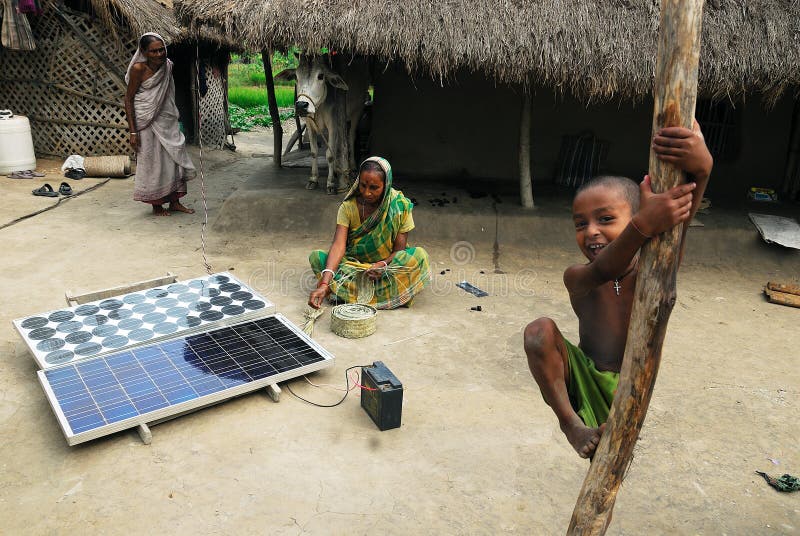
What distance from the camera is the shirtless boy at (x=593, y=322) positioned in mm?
1974

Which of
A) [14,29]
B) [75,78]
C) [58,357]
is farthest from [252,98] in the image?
[58,357]

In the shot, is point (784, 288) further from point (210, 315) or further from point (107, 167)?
point (107, 167)

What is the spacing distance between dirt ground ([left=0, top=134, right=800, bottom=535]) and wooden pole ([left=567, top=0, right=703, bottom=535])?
89cm

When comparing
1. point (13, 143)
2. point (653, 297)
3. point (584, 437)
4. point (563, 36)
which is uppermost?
point (563, 36)

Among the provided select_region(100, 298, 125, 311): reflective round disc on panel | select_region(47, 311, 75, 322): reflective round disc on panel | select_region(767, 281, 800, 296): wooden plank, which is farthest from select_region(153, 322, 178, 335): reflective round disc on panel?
select_region(767, 281, 800, 296): wooden plank

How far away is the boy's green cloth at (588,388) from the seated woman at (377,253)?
8.96 ft

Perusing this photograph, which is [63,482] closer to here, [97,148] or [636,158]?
[636,158]

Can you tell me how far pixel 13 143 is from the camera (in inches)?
360

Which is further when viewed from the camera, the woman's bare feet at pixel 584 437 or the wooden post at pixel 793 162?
the wooden post at pixel 793 162

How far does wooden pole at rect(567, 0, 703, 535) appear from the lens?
62.0 inches

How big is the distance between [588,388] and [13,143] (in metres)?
9.59

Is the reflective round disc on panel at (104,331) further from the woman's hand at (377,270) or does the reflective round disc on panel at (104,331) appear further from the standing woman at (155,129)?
the standing woman at (155,129)

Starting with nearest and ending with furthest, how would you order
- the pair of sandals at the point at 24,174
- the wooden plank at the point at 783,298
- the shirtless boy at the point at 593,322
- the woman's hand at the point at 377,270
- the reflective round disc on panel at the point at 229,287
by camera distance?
the shirtless boy at the point at 593,322 < the reflective round disc on panel at the point at 229,287 < the woman's hand at the point at 377,270 < the wooden plank at the point at 783,298 < the pair of sandals at the point at 24,174

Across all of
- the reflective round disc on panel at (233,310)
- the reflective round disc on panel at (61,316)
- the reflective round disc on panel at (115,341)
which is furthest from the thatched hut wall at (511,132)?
the reflective round disc on panel at (115,341)
